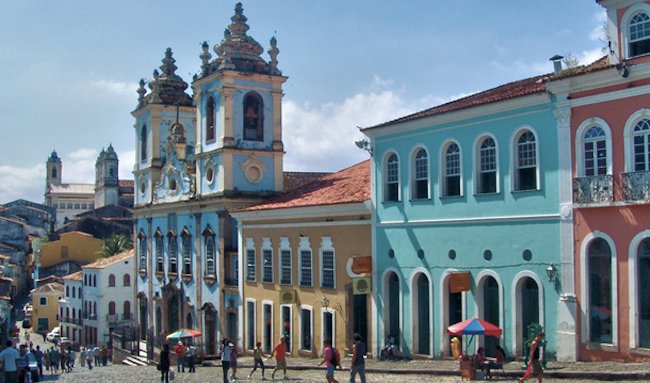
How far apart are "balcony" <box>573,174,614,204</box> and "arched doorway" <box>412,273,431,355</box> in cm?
593

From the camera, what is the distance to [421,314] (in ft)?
80.2

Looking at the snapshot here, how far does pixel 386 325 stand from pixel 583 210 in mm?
8077

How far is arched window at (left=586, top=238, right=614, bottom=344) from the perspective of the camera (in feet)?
63.1

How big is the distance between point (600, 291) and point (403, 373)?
18.3 feet

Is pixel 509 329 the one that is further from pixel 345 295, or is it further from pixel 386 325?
pixel 345 295

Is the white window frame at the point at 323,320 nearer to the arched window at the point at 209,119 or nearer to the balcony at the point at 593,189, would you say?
the balcony at the point at 593,189

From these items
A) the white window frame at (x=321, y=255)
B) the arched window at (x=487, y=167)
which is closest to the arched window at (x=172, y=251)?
the white window frame at (x=321, y=255)

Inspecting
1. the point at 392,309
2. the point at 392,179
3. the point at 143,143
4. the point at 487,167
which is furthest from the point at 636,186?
the point at 143,143

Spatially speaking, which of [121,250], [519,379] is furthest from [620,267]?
[121,250]

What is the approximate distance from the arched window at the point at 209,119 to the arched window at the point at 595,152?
20961 millimetres

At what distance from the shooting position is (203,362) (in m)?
33.1

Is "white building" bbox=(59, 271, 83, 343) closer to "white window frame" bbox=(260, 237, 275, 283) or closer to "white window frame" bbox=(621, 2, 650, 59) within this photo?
"white window frame" bbox=(260, 237, 275, 283)

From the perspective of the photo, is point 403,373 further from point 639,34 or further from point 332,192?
point 639,34

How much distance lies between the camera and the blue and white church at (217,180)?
35.7 metres
